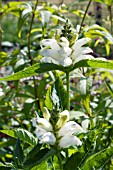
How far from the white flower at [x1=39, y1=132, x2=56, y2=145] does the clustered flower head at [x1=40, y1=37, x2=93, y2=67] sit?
0.94 feet

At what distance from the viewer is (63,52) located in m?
1.68

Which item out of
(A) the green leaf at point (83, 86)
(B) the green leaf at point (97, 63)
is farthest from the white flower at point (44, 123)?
(A) the green leaf at point (83, 86)

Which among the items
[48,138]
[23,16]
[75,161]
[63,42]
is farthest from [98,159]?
[23,16]

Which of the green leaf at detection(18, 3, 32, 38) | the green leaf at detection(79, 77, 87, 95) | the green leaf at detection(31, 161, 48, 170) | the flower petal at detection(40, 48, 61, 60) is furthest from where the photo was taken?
the green leaf at detection(18, 3, 32, 38)

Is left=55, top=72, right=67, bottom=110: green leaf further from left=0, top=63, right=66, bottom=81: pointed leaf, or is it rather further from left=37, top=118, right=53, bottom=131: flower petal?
left=37, top=118, right=53, bottom=131: flower petal

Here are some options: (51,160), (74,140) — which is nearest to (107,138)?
(51,160)

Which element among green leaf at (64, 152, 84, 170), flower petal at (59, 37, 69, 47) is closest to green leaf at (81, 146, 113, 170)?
green leaf at (64, 152, 84, 170)

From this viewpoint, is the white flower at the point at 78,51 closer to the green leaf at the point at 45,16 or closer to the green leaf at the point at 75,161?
the green leaf at the point at 75,161

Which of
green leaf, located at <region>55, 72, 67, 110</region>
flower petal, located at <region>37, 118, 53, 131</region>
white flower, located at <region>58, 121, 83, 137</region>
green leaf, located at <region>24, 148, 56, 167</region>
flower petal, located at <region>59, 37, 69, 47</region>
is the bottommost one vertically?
green leaf, located at <region>24, 148, 56, 167</region>

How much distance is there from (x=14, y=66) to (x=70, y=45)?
0.98 m

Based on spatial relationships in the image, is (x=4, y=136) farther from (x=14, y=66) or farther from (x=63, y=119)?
(x=63, y=119)

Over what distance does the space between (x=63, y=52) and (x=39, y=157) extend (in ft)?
1.24

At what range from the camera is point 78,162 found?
1604 millimetres

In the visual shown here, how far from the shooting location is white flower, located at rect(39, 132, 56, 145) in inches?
57.0
